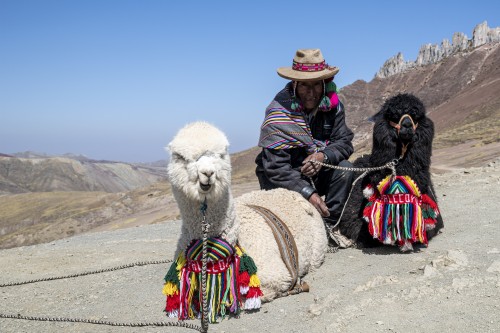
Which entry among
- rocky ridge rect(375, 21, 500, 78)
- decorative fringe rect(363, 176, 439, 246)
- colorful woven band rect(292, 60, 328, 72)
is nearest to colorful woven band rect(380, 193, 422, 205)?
decorative fringe rect(363, 176, 439, 246)

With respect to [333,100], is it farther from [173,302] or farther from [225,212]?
[173,302]

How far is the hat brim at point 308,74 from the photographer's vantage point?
4.57m

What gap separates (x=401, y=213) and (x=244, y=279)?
6.20 feet

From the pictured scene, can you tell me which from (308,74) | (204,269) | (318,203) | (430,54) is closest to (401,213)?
(318,203)

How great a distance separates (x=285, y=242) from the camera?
11.8 feet

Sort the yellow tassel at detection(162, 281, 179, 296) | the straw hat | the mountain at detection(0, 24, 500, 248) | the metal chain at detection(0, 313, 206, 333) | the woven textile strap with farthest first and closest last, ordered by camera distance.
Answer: the mountain at detection(0, 24, 500, 248) < the straw hat < the woven textile strap < the yellow tassel at detection(162, 281, 179, 296) < the metal chain at detection(0, 313, 206, 333)

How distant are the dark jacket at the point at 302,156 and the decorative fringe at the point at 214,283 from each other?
168 centimetres

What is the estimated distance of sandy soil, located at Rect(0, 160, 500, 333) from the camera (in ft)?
9.04

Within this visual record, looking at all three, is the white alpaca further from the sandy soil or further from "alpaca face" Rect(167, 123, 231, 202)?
the sandy soil

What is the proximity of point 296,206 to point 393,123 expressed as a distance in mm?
1218

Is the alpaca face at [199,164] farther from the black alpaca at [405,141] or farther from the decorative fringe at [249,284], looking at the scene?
the black alpaca at [405,141]

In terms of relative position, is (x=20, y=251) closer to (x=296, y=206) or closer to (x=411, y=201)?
(x=296, y=206)

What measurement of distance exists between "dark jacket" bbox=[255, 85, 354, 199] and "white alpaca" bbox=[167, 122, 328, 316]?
47cm

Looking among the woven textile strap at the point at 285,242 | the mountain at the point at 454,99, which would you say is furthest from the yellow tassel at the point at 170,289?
the mountain at the point at 454,99
